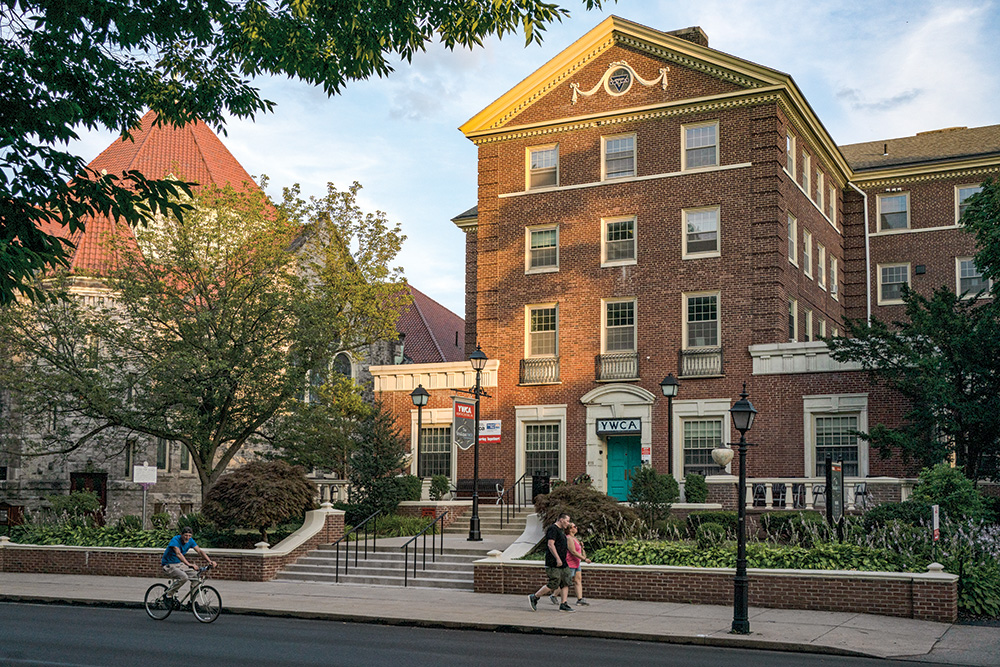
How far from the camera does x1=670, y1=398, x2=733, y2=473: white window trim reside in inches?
1278

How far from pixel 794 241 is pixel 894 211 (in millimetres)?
9893

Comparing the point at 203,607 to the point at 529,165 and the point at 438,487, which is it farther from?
the point at 529,165

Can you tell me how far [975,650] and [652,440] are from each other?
19060 mm

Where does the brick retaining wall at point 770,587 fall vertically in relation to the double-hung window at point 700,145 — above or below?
below

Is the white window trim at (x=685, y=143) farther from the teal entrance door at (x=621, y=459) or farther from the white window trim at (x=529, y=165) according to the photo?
the teal entrance door at (x=621, y=459)

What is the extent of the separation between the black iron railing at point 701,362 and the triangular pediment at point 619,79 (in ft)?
28.4

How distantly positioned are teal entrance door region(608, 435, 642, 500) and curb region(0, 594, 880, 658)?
17.3 metres

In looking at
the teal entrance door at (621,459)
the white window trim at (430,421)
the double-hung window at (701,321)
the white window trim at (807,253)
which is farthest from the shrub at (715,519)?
the white window trim at (807,253)

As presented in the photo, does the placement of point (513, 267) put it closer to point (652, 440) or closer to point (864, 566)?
point (652, 440)

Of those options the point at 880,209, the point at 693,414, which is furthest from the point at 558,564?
the point at 880,209

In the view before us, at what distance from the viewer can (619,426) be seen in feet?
111

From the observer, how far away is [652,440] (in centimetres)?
3319

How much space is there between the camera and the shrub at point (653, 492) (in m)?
25.5

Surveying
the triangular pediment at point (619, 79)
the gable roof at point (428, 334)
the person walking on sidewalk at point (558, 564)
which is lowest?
the person walking on sidewalk at point (558, 564)
